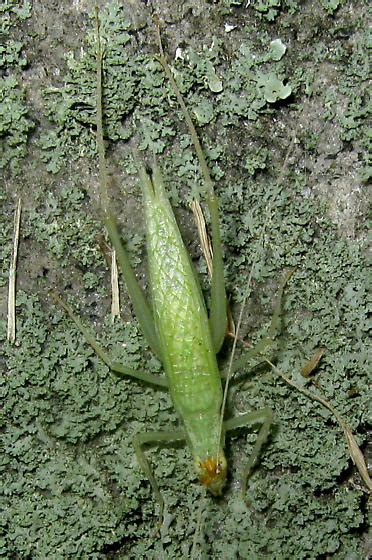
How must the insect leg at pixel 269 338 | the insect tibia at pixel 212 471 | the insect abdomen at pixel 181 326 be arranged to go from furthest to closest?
1. the insect leg at pixel 269 338
2. the insect tibia at pixel 212 471
3. the insect abdomen at pixel 181 326

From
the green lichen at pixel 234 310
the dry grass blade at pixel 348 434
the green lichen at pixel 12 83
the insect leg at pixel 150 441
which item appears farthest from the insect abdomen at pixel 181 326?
the green lichen at pixel 12 83

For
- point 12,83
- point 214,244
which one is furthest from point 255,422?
point 12,83

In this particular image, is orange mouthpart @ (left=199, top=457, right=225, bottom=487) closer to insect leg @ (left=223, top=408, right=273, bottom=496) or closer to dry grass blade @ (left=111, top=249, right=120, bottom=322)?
insect leg @ (left=223, top=408, right=273, bottom=496)

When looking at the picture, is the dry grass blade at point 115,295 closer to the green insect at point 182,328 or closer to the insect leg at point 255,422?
the green insect at point 182,328

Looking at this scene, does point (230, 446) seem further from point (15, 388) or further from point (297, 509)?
point (15, 388)

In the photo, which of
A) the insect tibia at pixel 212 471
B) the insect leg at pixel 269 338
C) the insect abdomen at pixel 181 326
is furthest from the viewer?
the insect leg at pixel 269 338

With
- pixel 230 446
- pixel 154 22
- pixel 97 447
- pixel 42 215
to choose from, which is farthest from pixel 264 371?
pixel 154 22

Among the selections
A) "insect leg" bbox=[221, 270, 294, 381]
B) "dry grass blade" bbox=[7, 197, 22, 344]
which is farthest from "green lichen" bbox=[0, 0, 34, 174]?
"insect leg" bbox=[221, 270, 294, 381]
